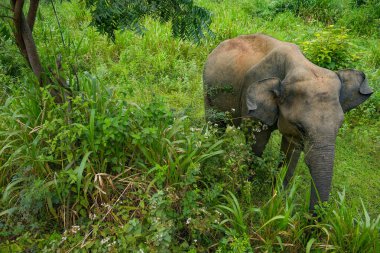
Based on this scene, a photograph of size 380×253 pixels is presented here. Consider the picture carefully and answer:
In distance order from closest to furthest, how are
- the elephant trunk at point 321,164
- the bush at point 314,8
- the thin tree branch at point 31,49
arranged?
the elephant trunk at point 321,164 → the thin tree branch at point 31,49 → the bush at point 314,8

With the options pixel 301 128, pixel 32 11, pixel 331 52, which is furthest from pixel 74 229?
pixel 331 52

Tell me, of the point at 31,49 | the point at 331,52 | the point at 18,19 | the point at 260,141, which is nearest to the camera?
the point at 18,19

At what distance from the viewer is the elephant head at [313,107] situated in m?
3.26

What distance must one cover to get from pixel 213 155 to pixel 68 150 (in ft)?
4.05

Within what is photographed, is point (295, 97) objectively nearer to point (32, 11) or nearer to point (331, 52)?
point (32, 11)

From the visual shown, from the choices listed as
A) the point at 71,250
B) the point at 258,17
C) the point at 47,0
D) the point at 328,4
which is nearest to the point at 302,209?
the point at 71,250

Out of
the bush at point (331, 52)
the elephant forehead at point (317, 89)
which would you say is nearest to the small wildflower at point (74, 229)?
the elephant forehead at point (317, 89)

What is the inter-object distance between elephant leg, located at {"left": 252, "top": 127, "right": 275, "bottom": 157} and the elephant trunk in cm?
84

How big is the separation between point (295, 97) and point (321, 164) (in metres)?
0.61

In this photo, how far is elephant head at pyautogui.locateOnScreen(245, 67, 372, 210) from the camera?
3.26 metres

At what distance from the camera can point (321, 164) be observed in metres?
3.27

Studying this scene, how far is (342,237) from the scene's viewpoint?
3205mm

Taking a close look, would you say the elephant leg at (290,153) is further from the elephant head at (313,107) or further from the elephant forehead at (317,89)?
the elephant forehead at (317,89)

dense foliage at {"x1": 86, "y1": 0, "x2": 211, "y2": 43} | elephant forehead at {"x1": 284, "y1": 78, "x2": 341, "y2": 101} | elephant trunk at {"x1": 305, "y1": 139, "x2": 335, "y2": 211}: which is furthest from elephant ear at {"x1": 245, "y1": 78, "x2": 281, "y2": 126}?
dense foliage at {"x1": 86, "y1": 0, "x2": 211, "y2": 43}
